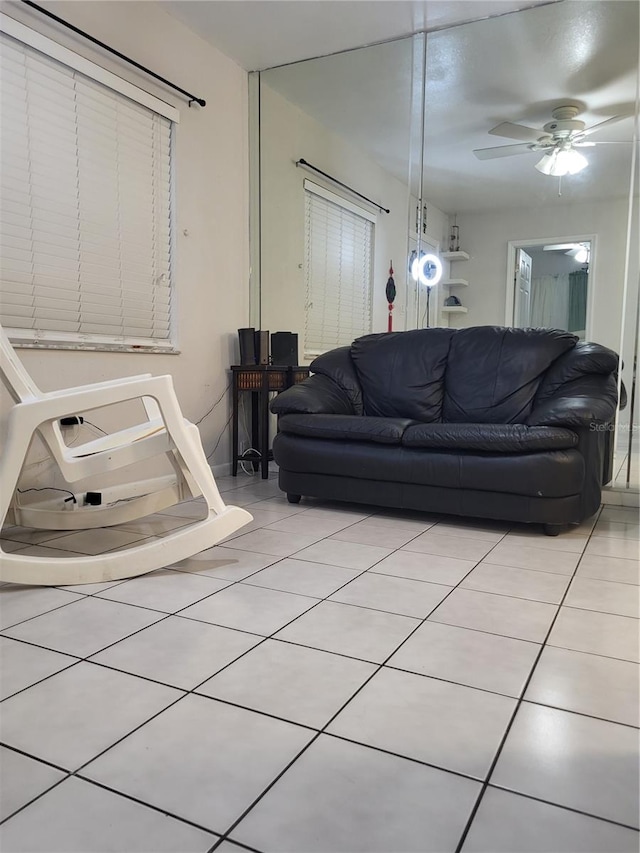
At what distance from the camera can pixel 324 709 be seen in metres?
1.22

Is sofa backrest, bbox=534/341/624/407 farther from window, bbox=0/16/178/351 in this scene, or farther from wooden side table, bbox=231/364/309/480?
window, bbox=0/16/178/351

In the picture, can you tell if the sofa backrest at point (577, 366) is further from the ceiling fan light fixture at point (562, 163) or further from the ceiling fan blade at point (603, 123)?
the ceiling fan blade at point (603, 123)

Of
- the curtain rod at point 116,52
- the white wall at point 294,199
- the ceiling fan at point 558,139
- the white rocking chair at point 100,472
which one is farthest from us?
the white wall at point 294,199

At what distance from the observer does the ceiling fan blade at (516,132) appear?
345 cm

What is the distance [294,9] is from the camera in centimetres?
336

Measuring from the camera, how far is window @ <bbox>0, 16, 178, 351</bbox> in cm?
262

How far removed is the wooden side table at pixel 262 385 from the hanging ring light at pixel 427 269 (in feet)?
3.16

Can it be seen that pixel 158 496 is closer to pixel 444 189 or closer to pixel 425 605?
pixel 425 605

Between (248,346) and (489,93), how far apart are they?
6.83 feet

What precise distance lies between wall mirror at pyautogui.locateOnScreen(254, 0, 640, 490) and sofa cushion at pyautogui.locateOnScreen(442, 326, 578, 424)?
0.40 m

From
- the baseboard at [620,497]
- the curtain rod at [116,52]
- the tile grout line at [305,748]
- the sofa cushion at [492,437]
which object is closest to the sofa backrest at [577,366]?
the baseboard at [620,497]

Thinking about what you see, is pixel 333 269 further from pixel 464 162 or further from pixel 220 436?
pixel 220 436

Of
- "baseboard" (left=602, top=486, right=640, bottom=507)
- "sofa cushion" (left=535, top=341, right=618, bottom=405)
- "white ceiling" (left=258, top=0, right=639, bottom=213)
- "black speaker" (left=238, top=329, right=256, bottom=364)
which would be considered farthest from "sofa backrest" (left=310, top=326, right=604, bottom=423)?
"white ceiling" (left=258, top=0, right=639, bottom=213)

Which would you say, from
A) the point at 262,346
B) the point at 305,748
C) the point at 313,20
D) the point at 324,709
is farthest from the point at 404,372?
the point at 305,748
